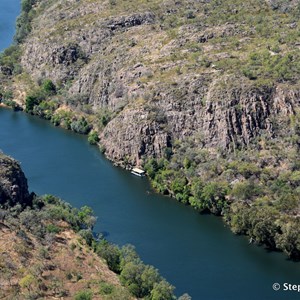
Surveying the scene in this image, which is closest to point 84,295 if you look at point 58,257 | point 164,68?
point 58,257

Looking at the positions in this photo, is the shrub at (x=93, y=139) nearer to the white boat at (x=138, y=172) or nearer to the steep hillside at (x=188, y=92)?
the steep hillside at (x=188, y=92)

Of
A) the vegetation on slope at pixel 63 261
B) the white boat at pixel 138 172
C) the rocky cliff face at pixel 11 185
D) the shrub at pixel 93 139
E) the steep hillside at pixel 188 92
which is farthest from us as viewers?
the shrub at pixel 93 139

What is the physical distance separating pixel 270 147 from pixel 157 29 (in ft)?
141

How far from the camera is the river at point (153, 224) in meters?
81.8

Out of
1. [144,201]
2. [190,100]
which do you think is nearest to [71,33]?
[190,100]

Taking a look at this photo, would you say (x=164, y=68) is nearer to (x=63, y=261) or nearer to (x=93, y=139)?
Answer: (x=93, y=139)

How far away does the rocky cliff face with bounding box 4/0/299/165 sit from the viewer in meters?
109

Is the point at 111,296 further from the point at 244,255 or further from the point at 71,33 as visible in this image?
the point at 71,33

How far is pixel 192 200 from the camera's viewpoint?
97688 millimetres

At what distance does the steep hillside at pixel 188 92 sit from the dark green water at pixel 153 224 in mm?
2561

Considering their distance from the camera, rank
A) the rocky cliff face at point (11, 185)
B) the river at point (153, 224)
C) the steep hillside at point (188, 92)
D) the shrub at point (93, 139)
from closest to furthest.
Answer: the river at point (153, 224)
the rocky cliff face at point (11, 185)
the steep hillside at point (188, 92)
the shrub at point (93, 139)

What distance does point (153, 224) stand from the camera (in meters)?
94.4

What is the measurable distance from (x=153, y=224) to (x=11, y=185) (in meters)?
19.3

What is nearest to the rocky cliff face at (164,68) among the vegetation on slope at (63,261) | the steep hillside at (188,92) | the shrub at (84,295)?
the steep hillside at (188,92)
